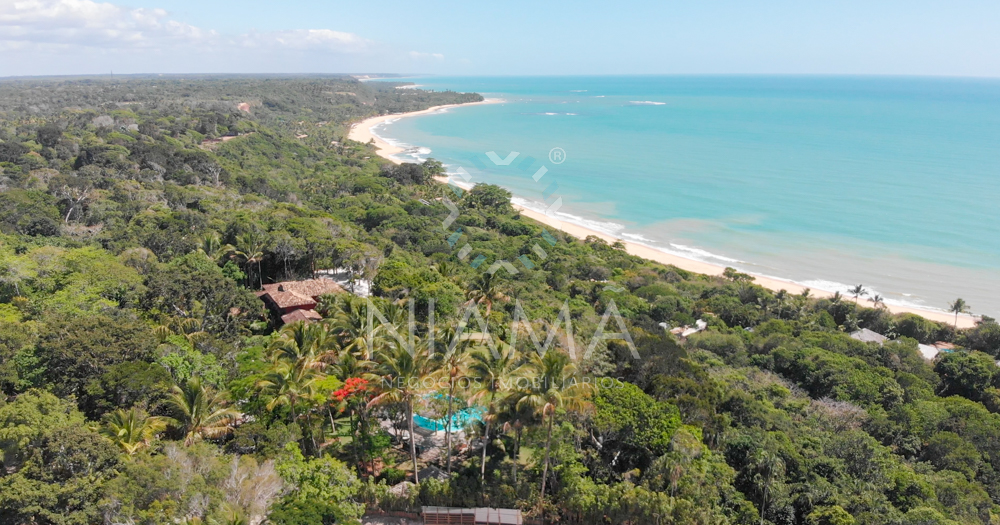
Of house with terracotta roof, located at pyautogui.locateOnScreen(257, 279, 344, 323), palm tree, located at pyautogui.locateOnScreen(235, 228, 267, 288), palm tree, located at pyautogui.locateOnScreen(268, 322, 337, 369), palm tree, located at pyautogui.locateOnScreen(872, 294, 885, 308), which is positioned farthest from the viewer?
palm tree, located at pyautogui.locateOnScreen(872, 294, 885, 308)

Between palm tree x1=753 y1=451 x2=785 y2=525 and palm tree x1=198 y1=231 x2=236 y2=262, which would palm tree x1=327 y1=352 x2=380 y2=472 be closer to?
palm tree x1=753 y1=451 x2=785 y2=525

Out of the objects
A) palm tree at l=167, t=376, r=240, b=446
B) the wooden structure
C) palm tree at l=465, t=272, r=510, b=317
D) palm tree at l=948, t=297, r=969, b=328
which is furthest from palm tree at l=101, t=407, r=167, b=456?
palm tree at l=948, t=297, r=969, b=328

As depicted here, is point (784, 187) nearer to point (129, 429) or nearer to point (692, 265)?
point (692, 265)

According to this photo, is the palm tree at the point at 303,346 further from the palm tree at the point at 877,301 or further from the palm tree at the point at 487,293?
the palm tree at the point at 877,301

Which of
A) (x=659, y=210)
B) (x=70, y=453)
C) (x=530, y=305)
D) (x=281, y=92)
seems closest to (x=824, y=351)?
(x=530, y=305)

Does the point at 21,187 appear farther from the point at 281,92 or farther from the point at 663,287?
the point at 281,92

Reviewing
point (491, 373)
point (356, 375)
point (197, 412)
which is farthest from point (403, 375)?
point (197, 412)
